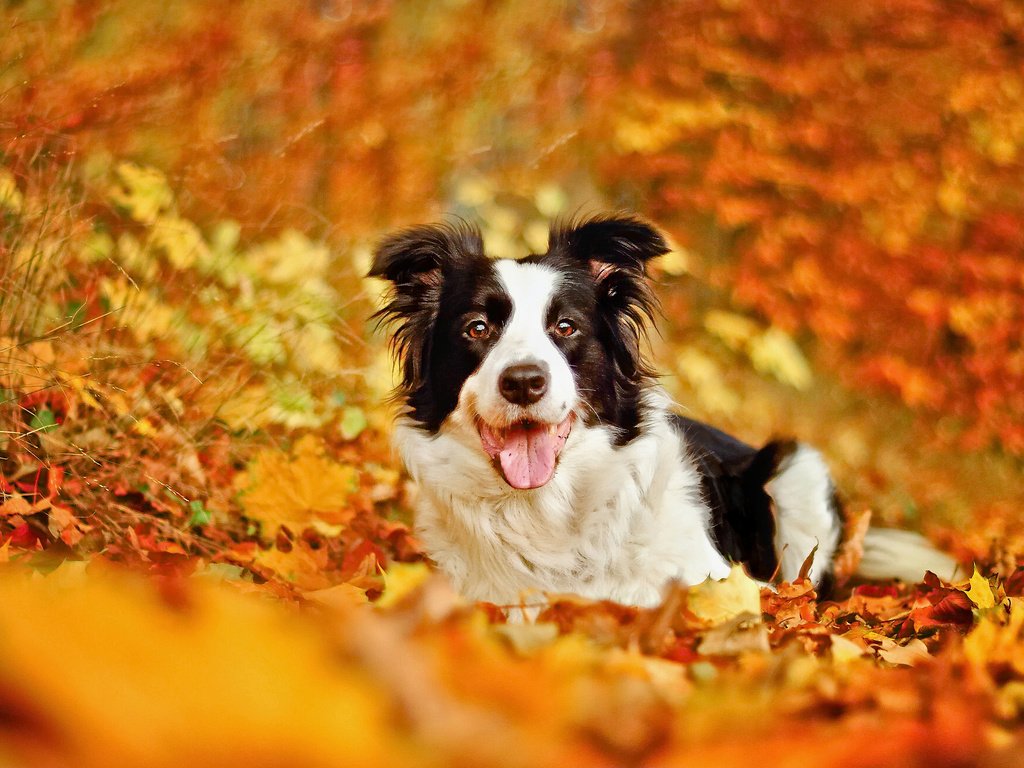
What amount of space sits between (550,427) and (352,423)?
1665 millimetres

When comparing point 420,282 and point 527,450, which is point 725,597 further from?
point 420,282

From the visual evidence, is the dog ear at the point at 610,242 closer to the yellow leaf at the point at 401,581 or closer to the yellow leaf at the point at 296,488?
the yellow leaf at the point at 296,488

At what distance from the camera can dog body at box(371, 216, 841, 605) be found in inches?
111

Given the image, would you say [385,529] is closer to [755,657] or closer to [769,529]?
[769,529]

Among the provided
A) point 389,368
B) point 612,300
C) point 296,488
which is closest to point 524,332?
point 612,300

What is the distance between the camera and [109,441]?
9.98ft

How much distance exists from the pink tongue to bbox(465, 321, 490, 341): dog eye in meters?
0.36

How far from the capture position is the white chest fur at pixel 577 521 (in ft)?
9.27

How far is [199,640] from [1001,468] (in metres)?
7.12

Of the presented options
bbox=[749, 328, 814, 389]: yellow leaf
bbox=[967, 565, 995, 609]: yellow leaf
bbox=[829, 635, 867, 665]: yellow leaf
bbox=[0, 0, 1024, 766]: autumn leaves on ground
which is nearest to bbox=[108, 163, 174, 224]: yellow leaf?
bbox=[0, 0, 1024, 766]: autumn leaves on ground

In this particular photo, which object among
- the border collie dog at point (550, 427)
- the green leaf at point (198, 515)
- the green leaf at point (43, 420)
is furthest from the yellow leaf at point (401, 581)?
the green leaf at point (43, 420)

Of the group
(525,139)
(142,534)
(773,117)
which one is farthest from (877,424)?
(142,534)

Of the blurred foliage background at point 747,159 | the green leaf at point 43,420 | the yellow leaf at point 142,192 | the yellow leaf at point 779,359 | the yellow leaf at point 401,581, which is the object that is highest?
the blurred foliage background at point 747,159

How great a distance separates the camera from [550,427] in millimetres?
2830
